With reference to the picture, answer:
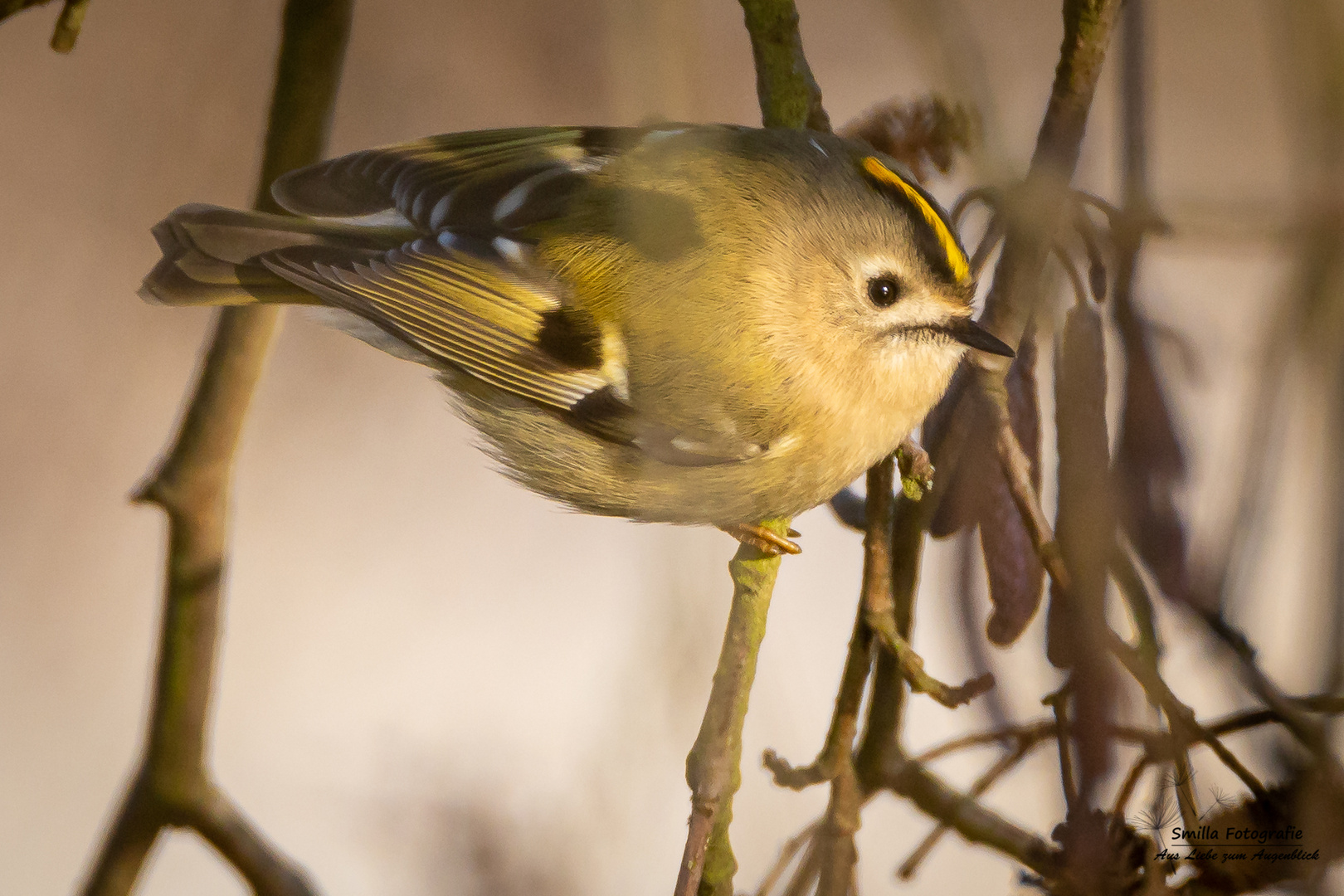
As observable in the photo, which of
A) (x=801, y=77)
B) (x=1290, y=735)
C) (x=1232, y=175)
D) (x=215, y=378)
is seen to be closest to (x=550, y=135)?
(x=801, y=77)

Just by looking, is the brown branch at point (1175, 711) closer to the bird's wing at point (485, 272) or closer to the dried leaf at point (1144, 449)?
the dried leaf at point (1144, 449)

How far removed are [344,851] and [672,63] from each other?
23.4 inches

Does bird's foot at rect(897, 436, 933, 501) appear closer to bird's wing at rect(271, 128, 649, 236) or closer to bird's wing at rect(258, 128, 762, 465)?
bird's wing at rect(258, 128, 762, 465)

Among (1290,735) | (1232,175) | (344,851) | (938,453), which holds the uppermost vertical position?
(1232,175)

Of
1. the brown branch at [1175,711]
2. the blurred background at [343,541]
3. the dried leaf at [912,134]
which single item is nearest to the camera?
the brown branch at [1175,711]

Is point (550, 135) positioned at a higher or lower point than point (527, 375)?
higher

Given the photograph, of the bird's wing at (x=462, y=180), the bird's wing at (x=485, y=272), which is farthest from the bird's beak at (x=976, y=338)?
the bird's wing at (x=462, y=180)

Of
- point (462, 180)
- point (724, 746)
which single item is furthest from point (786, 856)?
point (462, 180)

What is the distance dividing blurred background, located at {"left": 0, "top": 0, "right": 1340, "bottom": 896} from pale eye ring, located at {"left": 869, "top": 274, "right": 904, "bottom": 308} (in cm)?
14

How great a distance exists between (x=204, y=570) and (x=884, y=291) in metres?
0.52

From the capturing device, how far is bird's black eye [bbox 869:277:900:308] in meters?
0.56

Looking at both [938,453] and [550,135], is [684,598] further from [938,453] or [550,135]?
[550,135]

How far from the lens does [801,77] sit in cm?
60

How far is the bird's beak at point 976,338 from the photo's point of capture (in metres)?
0.50
